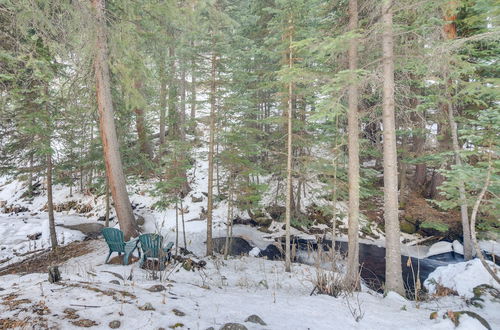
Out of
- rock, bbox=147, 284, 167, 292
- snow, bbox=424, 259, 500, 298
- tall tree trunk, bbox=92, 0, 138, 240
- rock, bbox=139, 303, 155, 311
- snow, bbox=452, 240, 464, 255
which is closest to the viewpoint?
rock, bbox=139, 303, 155, 311

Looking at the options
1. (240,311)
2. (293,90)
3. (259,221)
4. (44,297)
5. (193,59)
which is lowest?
(259,221)

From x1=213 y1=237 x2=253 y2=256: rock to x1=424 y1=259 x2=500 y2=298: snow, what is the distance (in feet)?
22.5

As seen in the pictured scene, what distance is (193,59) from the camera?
9.48 meters

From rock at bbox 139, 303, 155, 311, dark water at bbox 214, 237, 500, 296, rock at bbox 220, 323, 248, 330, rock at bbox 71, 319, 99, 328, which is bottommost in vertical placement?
dark water at bbox 214, 237, 500, 296

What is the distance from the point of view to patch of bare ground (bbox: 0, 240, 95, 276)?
720 cm

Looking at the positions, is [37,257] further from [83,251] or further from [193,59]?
[193,59]

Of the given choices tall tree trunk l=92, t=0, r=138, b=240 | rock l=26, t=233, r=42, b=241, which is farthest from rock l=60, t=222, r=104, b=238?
tall tree trunk l=92, t=0, r=138, b=240

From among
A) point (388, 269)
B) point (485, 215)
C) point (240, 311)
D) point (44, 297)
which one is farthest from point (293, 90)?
point (485, 215)

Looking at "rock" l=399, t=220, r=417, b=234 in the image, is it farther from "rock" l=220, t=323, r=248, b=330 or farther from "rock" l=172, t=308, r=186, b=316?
"rock" l=172, t=308, r=186, b=316

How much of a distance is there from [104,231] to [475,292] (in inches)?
364

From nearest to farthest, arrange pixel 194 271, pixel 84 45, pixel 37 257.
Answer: pixel 84 45 → pixel 194 271 → pixel 37 257

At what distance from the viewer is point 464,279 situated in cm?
701

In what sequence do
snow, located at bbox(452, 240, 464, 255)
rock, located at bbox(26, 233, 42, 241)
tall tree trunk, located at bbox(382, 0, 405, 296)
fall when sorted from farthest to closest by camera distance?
snow, located at bbox(452, 240, 464, 255), rock, located at bbox(26, 233, 42, 241), tall tree trunk, located at bbox(382, 0, 405, 296)

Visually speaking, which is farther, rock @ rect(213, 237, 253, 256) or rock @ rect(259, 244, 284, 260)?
rock @ rect(213, 237, 253, 256)
